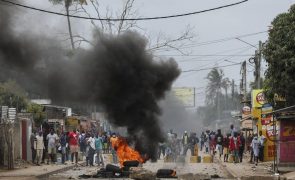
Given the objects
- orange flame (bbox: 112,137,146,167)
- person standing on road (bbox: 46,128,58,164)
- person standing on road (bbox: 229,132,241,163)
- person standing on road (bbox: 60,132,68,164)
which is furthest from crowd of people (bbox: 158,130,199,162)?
orange flame (bbox: 112,137,146,167)

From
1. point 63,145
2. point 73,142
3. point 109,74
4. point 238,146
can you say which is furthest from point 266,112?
point 109,74

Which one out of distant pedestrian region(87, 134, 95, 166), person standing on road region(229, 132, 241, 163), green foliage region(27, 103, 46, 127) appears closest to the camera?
distant pedestrian region(87, 134, 95, 166)

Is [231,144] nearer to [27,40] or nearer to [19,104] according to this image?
[27,40]

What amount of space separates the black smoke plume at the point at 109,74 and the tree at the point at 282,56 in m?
3.43

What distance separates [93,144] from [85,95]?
312 inches

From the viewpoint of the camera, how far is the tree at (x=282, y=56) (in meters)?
22.6

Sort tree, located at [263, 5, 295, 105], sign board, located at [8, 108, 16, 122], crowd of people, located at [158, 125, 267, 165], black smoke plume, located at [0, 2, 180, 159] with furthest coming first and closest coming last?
crowd of people, located at [158, 125, 267, 165] < sign board, located at [8, 108, 16, 122] < tree, located at [263, 5, 295, 105] < black smoke plume, located at [0, 2, 180, 159]

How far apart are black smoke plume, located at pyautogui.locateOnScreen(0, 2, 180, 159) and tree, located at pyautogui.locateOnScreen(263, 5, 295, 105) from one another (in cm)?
343

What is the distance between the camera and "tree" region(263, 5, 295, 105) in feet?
74.2

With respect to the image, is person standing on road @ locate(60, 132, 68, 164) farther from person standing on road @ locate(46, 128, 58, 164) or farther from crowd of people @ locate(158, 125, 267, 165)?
crowd of people @ locate(158, 125, 267, 165)

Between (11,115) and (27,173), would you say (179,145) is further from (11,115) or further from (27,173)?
(27,173)

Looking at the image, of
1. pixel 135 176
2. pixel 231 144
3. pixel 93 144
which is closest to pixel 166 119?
pixel 93 144

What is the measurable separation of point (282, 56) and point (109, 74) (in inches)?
239

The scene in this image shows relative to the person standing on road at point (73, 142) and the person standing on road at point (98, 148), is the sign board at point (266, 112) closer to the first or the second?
the person standing on road at point (98, 148)
